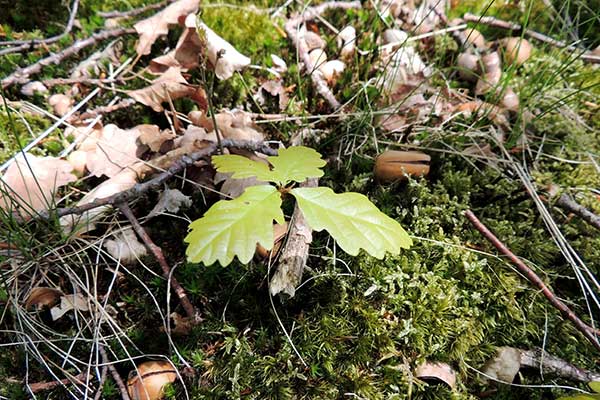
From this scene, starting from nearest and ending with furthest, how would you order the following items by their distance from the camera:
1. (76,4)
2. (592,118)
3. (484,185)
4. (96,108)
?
(484,185) → (96,108) → (592,118) → (76,4)

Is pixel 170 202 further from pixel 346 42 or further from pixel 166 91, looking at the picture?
pixel 346 42

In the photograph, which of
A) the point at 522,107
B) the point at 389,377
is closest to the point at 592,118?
the point at 522,107

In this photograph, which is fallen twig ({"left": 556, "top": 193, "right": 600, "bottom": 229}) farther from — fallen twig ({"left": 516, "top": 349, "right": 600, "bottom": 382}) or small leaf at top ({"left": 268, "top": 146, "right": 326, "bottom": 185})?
small leaf at top ({"left": 268, "top": 146, "right": 326, "bottom": 185})

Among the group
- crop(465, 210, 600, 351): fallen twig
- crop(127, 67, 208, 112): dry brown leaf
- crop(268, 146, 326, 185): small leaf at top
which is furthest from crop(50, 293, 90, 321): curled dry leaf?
crop(465, 210, 600, 351): fallen twig

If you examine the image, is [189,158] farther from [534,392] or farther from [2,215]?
[534,392]

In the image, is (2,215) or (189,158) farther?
(189,158)

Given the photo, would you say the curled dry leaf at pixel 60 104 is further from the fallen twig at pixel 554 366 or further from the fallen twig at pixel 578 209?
the fallen twig at pixel 578 209
